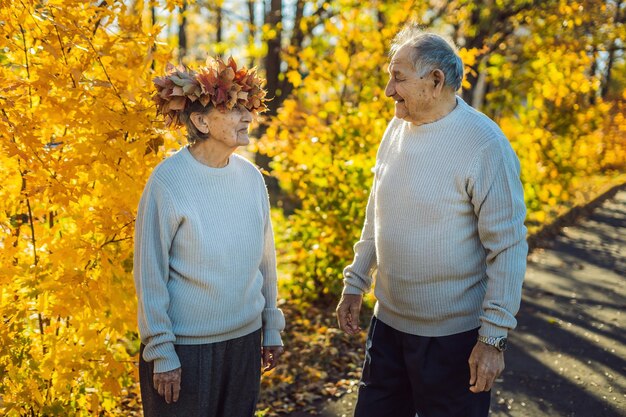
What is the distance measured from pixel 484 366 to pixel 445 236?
1.51 ft

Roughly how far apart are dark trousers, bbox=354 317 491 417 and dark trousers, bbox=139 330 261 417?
46 centimetres

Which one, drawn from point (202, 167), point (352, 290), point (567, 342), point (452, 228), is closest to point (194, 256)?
point (202, 167)

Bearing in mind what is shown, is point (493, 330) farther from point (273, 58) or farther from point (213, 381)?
point (273, 58)

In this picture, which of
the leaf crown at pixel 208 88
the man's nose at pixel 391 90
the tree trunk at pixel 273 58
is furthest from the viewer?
the tree trunk at pixel 273 58

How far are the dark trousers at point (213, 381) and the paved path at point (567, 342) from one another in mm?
1778

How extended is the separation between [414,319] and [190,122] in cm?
109

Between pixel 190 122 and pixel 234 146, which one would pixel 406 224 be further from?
pixel 190 122

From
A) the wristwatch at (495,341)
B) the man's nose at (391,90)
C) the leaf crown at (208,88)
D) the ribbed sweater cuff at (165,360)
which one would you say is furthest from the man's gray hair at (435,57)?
the ribbed sweater cuff at (165,360)

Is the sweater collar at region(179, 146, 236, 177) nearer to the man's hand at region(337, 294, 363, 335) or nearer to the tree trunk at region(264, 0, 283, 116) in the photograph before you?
the man's hand at region(337, 294, 363, 335)

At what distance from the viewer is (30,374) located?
3.10 meters

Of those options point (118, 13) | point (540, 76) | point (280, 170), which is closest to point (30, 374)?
point (118, 13)

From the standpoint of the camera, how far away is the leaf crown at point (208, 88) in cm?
251

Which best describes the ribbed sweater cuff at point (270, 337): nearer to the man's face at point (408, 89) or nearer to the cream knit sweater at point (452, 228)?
the cream knit sweater at point (452, 228)

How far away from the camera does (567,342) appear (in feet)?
18.2
